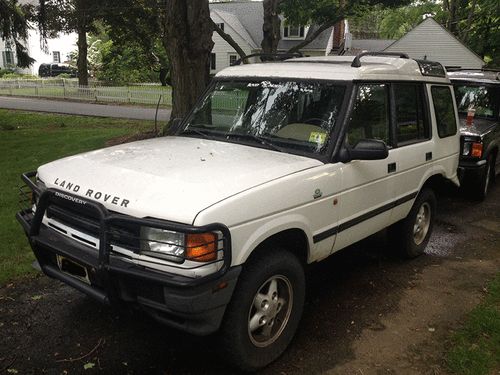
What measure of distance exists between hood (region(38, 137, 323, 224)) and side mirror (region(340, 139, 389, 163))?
0.27m

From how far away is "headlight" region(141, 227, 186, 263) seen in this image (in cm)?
259

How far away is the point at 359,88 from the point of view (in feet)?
12.5

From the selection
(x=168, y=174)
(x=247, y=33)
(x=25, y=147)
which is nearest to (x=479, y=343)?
(x=168, y=174)

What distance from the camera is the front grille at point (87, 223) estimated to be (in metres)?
2.66

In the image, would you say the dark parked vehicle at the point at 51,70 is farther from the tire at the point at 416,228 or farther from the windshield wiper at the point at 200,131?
the tire at the point at 416,228

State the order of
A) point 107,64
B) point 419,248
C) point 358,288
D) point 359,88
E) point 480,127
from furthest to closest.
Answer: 1. point 107,64
2. point 480,127
3. point 419,248
4. point 358,288
5. point 359,88

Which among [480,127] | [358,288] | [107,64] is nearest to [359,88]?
[358,288]

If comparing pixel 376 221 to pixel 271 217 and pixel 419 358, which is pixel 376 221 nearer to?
pixel 419 358

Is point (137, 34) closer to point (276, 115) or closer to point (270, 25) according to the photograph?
point (270, 25)

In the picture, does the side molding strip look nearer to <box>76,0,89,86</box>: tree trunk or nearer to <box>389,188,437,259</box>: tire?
<box>389,188,437,259</box>: tire

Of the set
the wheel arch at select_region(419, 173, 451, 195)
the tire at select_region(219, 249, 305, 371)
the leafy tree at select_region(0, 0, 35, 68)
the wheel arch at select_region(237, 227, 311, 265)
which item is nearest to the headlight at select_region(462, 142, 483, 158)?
the wheel arch at select_region(419, 173, 451, 195)

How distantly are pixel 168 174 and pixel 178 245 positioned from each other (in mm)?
572

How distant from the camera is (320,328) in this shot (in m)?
3.69

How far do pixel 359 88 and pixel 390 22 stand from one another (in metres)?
39.6
